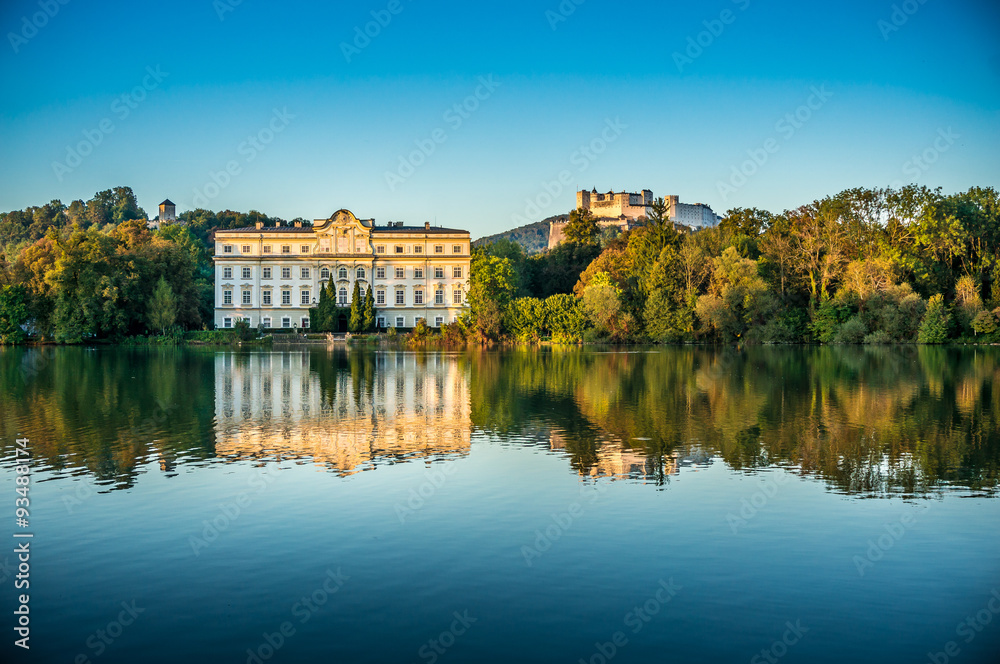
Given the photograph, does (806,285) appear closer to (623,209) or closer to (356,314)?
(356,314)

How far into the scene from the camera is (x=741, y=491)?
1070cm

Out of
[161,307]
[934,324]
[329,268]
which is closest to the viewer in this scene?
[934,324]

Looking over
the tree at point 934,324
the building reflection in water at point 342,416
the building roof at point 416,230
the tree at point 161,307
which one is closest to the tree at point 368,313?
the building roof at point 416,230

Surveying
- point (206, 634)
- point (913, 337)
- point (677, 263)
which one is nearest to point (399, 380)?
point (206, 634)

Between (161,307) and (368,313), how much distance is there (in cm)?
1766

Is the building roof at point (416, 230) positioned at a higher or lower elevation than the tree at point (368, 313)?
higher

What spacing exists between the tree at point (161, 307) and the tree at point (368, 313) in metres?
16.4

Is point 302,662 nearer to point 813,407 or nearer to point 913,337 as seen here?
point 813,407

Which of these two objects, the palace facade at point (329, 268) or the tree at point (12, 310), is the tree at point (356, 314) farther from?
the tree at point (12, 310)

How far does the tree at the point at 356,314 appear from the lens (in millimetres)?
70375

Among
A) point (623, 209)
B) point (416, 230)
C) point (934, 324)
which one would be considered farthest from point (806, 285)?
point (623, 209)

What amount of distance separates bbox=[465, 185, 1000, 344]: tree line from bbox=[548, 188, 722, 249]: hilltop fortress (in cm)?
6700

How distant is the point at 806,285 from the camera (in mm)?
60250

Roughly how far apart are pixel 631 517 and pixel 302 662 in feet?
15.0
